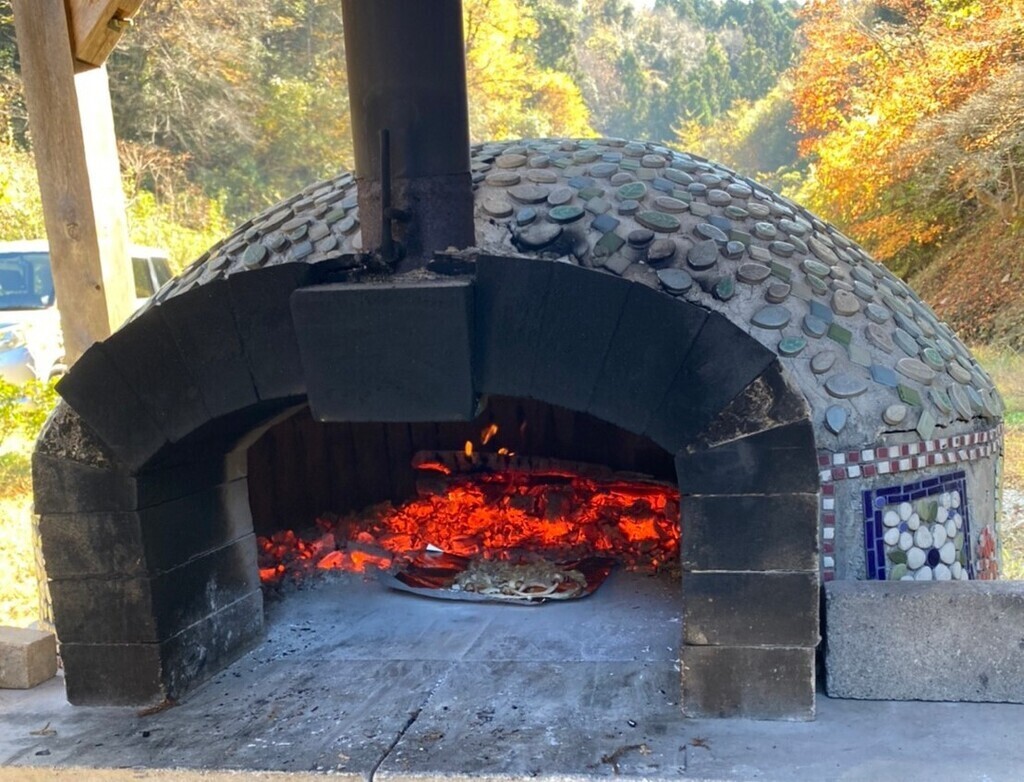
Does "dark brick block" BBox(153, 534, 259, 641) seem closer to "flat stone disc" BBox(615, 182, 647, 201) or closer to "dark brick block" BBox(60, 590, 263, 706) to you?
"dark brick block" BBox(60, 590, 263, 706)

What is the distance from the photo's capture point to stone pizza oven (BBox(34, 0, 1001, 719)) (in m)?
2.59

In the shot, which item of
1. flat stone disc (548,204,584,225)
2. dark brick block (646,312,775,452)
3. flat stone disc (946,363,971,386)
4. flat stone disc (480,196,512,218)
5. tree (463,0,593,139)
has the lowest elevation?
flat stone disc (946,363,971,386)

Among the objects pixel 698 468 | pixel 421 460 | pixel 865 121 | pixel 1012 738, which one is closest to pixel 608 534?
pixel 421 460

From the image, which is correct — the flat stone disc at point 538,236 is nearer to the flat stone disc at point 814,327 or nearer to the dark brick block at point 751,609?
the flat stone disc at point 814,327

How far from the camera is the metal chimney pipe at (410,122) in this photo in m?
2.72

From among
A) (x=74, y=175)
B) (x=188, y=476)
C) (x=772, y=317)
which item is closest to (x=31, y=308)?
(x=74, y=175)

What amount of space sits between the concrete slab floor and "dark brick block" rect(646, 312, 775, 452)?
82 cm

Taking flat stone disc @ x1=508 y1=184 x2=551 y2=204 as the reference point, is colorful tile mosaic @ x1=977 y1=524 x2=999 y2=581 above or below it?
below

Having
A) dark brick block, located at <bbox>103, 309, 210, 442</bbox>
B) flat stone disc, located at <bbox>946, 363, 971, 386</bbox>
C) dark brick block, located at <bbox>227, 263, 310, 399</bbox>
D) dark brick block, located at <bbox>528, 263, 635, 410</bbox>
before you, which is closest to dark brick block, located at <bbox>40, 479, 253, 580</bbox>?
dark brick block, located at <bbox>103, 309, 210, 442</bbox>

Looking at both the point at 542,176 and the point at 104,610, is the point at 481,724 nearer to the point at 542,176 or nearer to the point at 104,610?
the point at 104,610

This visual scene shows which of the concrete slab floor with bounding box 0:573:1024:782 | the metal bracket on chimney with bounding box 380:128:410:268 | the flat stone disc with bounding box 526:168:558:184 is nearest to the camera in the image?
the concrete slab floor with bounding box 0:573:1024:782

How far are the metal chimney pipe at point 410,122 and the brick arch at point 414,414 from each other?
19cm

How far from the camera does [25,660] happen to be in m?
3.14

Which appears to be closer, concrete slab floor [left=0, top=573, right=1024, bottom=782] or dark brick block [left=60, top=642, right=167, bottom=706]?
concrete slab floor [left=0, top=573, right=1024, bottom=782]
